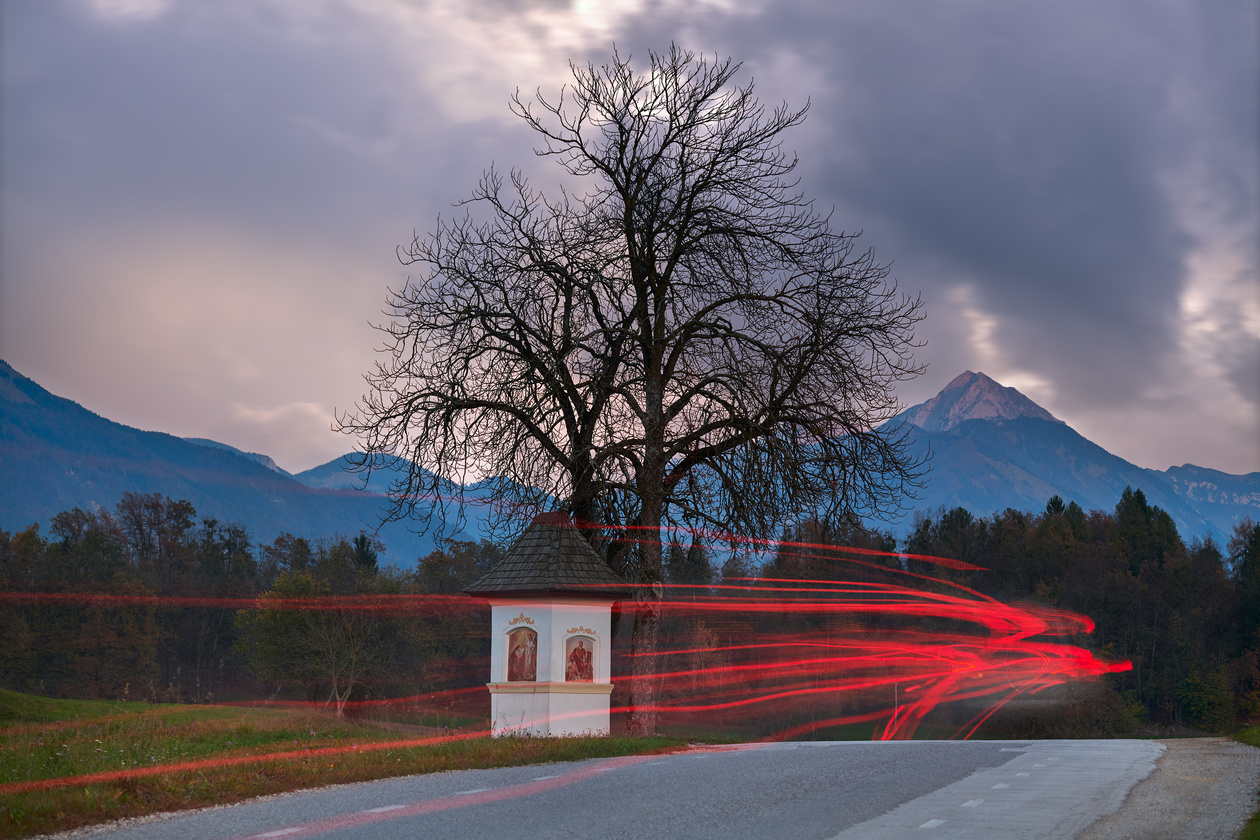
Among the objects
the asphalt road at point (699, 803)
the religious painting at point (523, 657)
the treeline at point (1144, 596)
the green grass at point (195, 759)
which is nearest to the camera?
the asphalt road at point (699, 803)

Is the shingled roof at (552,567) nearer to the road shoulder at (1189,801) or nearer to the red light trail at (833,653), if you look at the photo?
the road shoulder at (1189,801)

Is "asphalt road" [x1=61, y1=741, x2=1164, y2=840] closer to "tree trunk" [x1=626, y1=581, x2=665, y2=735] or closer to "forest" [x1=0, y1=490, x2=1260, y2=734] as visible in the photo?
"tree trunk" [x1=626, y1=581, x2=665, y2=735]

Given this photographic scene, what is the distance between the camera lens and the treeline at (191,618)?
60.9 metres

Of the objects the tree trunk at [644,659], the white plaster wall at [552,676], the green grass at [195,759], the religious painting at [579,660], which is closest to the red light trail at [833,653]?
the tree trunk at [644,659]

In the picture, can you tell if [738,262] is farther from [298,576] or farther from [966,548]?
[966,548]

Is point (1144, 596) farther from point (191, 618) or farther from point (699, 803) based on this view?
point (699, 803)

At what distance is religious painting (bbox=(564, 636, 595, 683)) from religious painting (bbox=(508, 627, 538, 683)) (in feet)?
2.05

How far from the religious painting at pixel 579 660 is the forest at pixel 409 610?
28.9m

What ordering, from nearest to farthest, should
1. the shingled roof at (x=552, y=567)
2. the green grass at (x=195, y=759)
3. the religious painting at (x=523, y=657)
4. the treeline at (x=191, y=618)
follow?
the green grass at (x=195, y=759) → the religious painting at (x=523, y=657) → the shingled roof at (x=552, y=567) → the treeline at (x=191, y=618)

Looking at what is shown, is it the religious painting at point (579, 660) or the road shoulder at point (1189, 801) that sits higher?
the religious painting at point (579, 660)

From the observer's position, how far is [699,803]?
1034 cm

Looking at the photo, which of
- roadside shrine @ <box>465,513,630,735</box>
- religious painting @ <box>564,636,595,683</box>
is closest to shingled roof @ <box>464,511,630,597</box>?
roadside shrine @ <box>465,513,630,735</box>

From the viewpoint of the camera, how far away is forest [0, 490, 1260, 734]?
61.9 m

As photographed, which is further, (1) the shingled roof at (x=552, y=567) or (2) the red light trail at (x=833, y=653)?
(2) the red light trail at (x=833, y=653)
